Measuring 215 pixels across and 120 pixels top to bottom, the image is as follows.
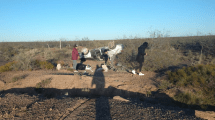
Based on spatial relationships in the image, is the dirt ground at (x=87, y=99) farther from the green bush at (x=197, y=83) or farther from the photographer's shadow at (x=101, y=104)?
the green bush at (x=197, y=83)

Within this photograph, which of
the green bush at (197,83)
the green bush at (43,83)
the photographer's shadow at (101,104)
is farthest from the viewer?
the green bush at (43,83)

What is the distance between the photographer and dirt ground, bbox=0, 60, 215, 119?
390cm

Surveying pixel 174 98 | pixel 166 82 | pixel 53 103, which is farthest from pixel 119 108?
pixel 166 82

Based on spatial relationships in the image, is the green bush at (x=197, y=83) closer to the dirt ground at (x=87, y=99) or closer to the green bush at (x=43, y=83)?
the dirt ground at (x=87, y=99)

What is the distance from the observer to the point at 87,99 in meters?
5.25

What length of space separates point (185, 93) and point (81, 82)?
16.2 ft

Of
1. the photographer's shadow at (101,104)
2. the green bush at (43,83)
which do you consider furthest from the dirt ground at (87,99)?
the green bush at (43,83)

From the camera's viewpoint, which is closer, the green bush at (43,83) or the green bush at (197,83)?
the green bush at (197,83)

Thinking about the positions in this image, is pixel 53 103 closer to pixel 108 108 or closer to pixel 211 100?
pixel 108 108

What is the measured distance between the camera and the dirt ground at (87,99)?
3.90 m

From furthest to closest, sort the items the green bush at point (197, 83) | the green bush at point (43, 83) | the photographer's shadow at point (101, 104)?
the green bush at point (43, 83) < the green bush at point (197, 83) < the photographer's shadow at point (101, 104)

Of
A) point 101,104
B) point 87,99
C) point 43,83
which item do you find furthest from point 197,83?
point 43,83

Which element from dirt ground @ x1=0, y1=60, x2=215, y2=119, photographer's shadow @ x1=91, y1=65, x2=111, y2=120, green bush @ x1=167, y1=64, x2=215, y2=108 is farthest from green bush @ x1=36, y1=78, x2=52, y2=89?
green bush @ x1=167, y1=64, x2=215, y2=108

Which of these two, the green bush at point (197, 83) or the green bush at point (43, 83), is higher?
the green bush at point (197, 83)
